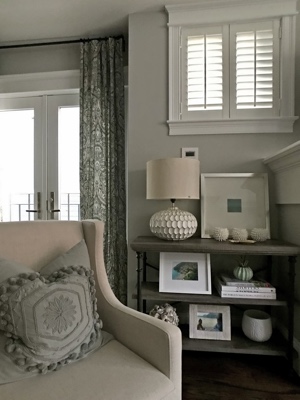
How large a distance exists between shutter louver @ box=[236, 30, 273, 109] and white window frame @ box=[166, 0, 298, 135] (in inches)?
2.9

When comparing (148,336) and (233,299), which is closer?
(148,336)

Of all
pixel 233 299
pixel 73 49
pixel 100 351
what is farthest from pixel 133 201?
pixel 73 49

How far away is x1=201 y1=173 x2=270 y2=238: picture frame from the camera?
1887mm

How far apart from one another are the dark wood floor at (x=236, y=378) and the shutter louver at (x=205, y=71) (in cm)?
180

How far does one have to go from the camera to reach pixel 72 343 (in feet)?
3.26

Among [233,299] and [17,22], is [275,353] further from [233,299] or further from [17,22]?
[17,22]

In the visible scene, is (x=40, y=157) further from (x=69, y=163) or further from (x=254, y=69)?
(x=254, y=69)

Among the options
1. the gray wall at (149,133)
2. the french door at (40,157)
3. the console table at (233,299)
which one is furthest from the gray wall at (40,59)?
the console table at (233,299)

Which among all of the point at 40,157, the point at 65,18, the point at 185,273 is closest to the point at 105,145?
the point at 40,157

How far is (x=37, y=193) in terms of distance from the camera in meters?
2.49

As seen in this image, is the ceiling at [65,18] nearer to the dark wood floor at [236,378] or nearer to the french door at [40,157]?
the french door at [40,157]

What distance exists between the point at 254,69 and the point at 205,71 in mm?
363

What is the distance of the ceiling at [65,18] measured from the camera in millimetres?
1966

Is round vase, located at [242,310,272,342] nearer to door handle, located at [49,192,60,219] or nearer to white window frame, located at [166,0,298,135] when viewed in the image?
white window frame, located at [166,0,298,135]
